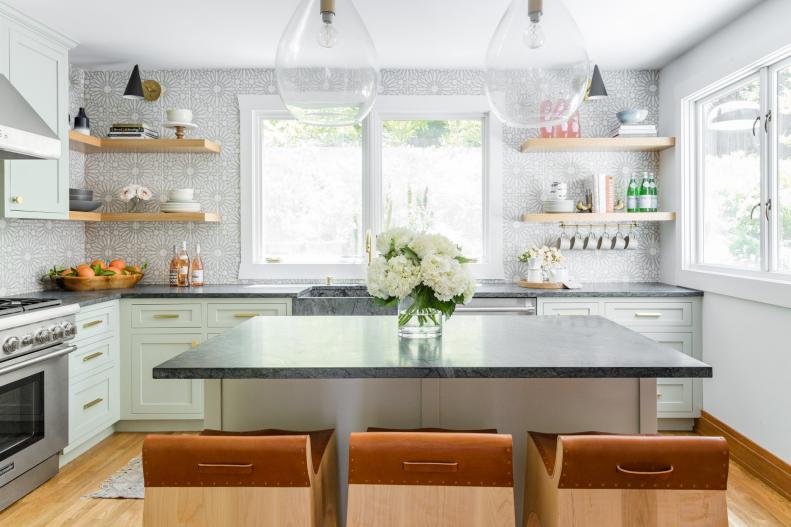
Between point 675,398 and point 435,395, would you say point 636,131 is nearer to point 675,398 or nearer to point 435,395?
point 675,398

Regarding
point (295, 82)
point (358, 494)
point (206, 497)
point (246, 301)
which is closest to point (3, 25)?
point (246, 301)

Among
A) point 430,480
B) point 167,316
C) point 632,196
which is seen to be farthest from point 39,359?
point 632,196

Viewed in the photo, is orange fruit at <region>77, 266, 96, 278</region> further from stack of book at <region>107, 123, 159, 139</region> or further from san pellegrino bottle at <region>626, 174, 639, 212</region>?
san pellegrino bottle at <region>626, 174, 639, 212</region>

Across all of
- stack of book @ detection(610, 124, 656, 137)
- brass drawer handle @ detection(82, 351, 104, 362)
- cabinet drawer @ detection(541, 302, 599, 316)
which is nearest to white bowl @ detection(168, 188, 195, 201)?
brass drawer handle @ detection(82, 351, 104, 362)

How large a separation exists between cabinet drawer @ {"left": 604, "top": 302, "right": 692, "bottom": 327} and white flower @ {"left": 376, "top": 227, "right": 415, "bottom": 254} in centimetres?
239

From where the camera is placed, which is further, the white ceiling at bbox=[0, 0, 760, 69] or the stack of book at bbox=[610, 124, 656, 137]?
the stack of book at bbox=[610, 124, 656, 137]

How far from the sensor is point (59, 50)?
3.75 meters

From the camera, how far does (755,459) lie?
330cm

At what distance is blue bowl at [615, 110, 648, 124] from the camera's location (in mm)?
4289

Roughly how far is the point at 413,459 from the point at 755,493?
2.46 metres

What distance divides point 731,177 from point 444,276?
266cm

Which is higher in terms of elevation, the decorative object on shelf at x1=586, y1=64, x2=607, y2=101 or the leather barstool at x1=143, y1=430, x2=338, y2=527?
the decorative object on shelf at x1=586, y1=64, x2=607, y2=101

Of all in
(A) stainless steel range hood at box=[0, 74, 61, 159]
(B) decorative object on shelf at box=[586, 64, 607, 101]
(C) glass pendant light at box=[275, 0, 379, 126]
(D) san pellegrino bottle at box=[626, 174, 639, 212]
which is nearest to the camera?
(C) glass pendant light at box=[275, 0, 379, 126]

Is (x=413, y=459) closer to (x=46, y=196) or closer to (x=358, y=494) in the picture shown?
(x=358, y=494)
